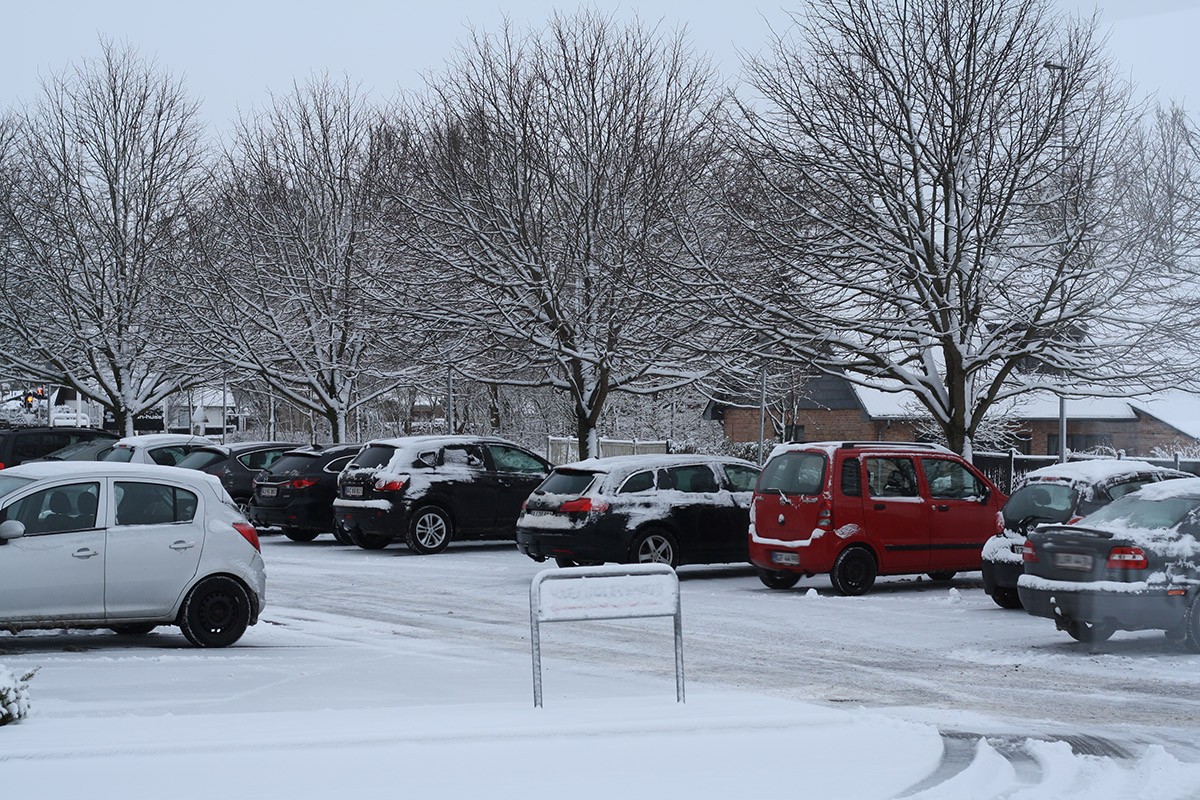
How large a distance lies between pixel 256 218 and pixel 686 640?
1075 inches

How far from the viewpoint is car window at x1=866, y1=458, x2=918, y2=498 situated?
16.4 meters

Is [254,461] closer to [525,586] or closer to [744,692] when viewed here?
[525,586]

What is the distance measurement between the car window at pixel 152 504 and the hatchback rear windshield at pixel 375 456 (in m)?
9.47

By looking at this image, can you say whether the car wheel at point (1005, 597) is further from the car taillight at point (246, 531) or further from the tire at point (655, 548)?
the car taillight at point (246, 531)

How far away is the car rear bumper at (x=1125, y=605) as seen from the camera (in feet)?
39.2

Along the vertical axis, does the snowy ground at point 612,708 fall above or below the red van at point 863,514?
below

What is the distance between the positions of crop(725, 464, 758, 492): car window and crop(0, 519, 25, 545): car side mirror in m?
9.57

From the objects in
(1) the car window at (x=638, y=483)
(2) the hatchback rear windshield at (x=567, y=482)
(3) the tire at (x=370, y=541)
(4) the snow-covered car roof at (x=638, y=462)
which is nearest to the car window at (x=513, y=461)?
(3) the tire at (x=370, y=541)

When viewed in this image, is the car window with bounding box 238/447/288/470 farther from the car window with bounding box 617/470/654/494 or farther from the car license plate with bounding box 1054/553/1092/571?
the car license plate with bounding box 1054/553/1092/571

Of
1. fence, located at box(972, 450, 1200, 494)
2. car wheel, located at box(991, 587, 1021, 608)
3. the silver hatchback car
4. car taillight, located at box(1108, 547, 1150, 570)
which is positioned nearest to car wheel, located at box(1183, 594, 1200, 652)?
car taillight, located at box(1108, 547, 1150, 570)

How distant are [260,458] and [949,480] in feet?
49.7

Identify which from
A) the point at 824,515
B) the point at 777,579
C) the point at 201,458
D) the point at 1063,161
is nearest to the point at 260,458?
the point at 201,458

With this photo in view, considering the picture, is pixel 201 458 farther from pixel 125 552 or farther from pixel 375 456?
pixel 125 552

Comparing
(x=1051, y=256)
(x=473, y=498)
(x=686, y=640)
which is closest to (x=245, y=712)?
(x=686, y=640)
